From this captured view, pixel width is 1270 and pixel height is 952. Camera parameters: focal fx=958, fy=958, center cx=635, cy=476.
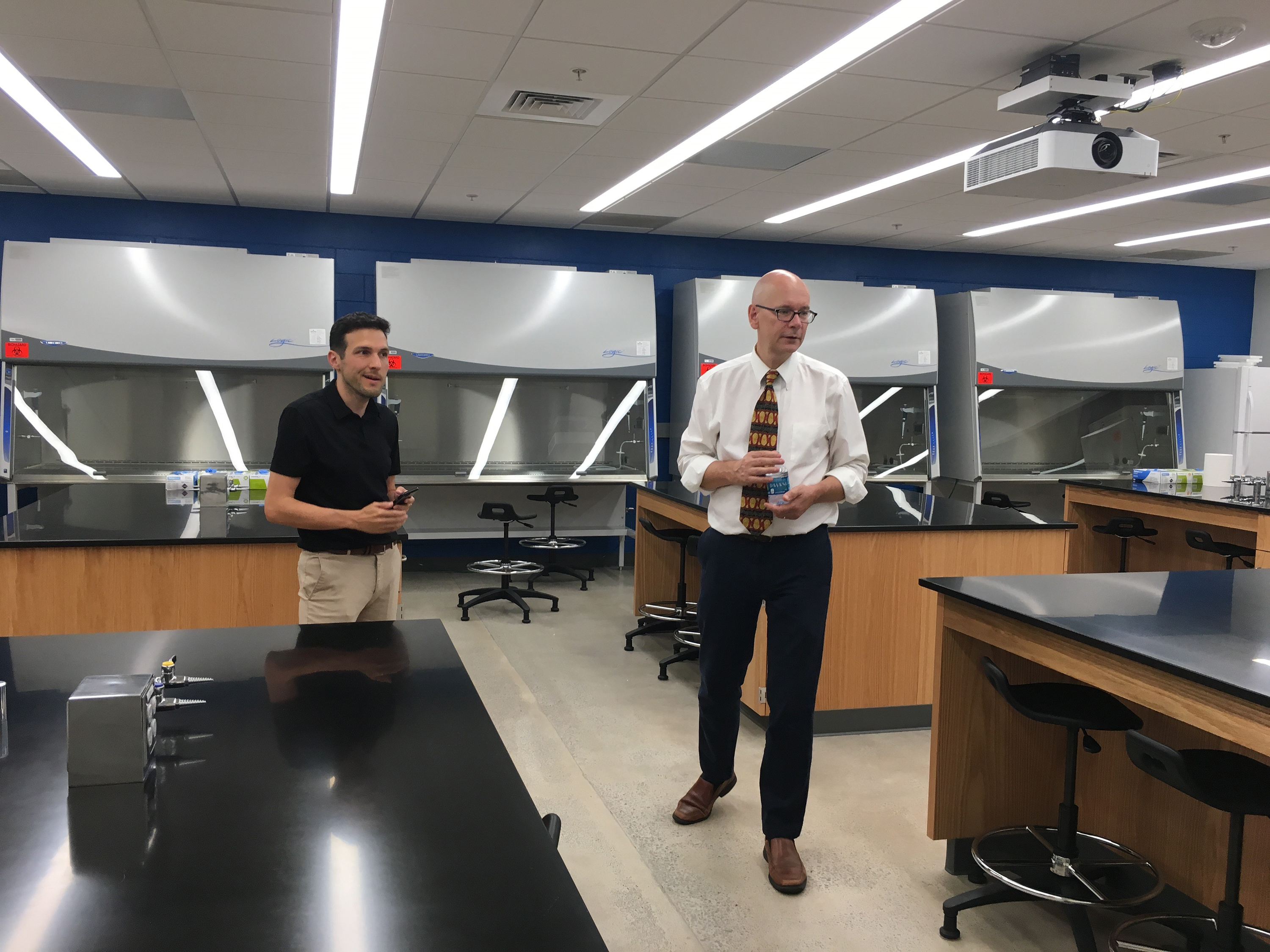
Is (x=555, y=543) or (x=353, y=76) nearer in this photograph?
(x=353, y=76)

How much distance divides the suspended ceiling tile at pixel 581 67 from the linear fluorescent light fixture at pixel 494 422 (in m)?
2.91

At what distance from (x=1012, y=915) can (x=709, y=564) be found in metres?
1.15

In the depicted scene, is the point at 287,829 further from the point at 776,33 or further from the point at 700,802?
the point at 776,33

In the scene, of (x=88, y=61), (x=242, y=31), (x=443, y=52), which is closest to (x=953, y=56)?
(x=443, y=52)

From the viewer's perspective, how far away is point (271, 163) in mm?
5141

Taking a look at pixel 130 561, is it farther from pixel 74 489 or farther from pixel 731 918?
pixel 731 918

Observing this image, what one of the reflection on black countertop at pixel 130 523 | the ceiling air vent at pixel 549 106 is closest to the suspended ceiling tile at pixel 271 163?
the ceiling air vent at pixel 549 106

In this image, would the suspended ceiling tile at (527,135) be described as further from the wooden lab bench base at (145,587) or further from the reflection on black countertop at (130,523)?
the wooden lab bench base at (145,587)

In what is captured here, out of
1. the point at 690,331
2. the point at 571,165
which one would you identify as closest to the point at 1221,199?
the point at 690,331

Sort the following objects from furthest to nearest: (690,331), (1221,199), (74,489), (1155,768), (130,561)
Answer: (690,331)
(1221,199)
(74,489)
(130,561)
(1155,768)

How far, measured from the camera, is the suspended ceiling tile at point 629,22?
2.94 m

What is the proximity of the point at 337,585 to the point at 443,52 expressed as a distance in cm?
204

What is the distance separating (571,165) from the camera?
5.09 metres

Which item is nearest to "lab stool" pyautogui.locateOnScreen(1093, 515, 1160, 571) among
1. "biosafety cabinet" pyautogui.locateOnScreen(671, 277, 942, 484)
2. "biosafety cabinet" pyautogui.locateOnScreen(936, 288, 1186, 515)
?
"biosafety cabinet" pyautogui.locateOnScreen(936, 288, 1186, 515)
